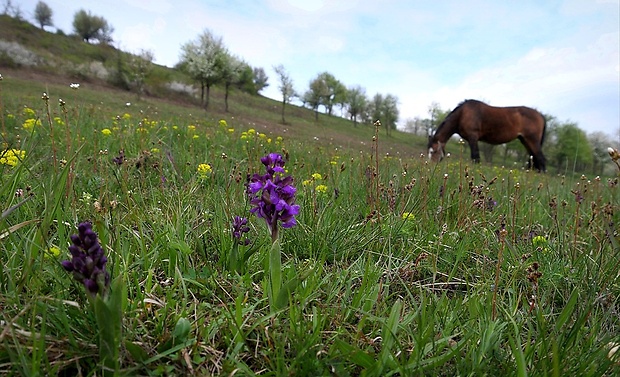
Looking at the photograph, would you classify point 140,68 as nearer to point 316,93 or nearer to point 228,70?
point 228,70

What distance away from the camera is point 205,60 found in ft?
151

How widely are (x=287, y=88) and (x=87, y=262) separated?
2547 inches

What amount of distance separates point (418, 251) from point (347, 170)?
2652 mm

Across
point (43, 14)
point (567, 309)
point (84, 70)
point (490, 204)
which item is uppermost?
point (43, 14)

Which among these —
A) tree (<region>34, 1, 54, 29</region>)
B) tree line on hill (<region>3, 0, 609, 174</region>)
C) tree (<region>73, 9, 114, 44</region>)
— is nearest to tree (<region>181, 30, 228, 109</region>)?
tree line on hill (<region>3, 0, 609, 174</region>)

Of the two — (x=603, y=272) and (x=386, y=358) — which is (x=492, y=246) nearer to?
(x=603, y=272)

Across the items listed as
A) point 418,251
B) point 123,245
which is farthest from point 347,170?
point 123,245

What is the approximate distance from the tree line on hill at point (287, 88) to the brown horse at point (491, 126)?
447 cm

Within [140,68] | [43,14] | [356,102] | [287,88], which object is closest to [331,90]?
[356,102]

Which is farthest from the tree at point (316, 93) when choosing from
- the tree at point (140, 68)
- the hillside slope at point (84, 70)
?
the tree at point (140, 68)

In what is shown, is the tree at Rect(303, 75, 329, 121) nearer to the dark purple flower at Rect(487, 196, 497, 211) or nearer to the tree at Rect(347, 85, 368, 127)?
the tree at Rect(347, 85, 368, 127)

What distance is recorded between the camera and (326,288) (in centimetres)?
169

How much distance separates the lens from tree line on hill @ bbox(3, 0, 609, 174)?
45531mm

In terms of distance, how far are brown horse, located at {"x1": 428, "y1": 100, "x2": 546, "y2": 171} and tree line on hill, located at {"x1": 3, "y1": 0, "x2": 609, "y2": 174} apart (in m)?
4.47
